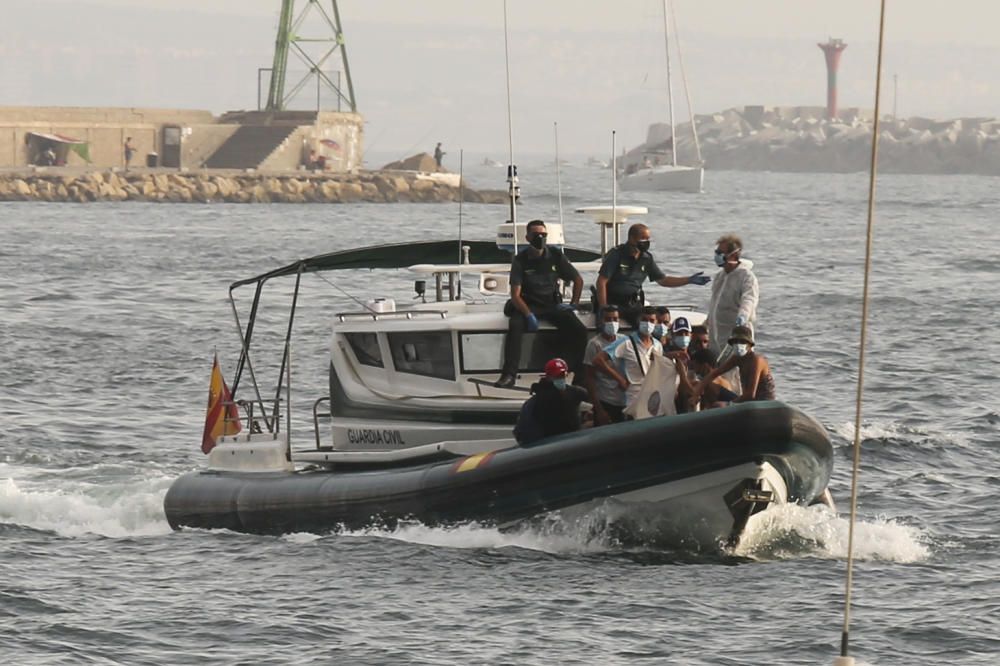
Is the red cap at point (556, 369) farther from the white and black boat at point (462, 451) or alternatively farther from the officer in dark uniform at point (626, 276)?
the officer in dark uniform at point (626, 276)

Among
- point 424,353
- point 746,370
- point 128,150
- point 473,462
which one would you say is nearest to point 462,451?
point 473,462

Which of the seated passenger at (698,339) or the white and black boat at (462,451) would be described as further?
the seated passenger at (698,339)

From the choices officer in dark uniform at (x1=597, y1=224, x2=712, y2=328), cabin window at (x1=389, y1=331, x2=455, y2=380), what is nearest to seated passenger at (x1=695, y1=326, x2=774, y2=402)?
officer in dark uniform at (x1=597, y1=224, x2=712, y2=328)

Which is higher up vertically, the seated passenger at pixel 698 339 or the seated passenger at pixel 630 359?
the seated passenger at pixel 698 339

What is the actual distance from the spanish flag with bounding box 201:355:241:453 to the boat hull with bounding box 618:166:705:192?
381 feet

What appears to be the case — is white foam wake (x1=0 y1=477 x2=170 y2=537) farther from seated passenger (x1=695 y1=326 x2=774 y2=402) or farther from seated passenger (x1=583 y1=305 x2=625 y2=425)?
seated passenger (x1=695 y1=326 x2=774 y2=402)

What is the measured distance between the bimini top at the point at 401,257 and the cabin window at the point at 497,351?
1495 mm

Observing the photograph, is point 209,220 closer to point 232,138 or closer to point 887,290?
point 232,138

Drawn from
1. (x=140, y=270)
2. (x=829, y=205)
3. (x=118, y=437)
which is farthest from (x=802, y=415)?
(x=829, y=205)

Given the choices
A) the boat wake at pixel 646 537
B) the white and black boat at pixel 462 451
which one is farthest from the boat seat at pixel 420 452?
the boat wake at pixel 646 537

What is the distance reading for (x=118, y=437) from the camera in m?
27.0

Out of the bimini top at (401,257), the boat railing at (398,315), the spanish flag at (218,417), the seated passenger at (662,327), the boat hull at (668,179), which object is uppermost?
the bimini top at (401,257)

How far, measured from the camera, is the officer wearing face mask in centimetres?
1747

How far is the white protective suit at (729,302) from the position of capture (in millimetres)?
17500
